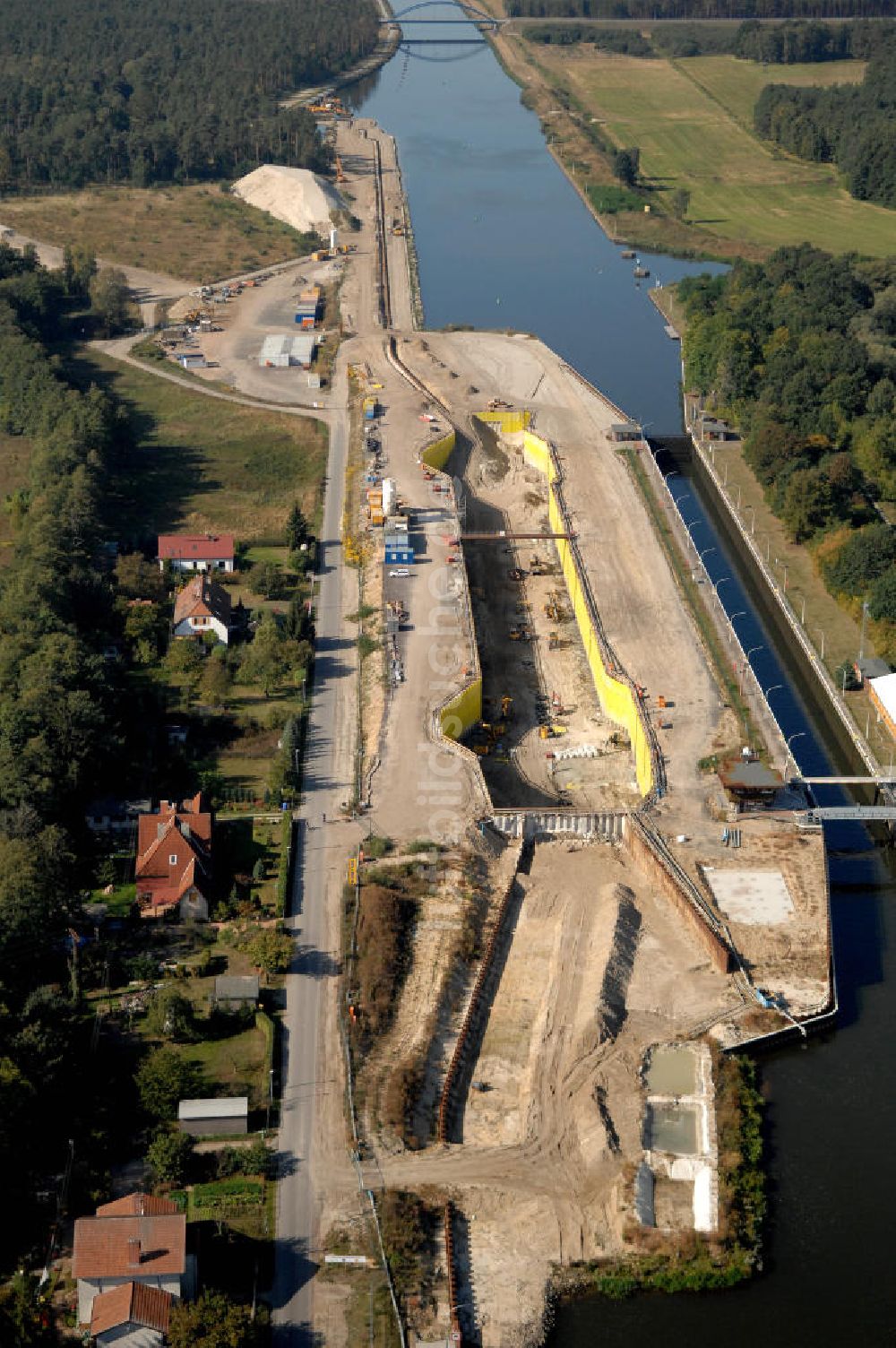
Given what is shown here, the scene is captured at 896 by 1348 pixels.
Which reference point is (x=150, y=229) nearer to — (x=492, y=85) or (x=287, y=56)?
(x=287, y=56)

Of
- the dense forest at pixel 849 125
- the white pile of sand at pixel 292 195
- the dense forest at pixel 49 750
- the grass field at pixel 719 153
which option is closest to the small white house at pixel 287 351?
the dense forest at pixel 49 750

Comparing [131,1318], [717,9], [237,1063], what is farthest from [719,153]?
[131,1318]

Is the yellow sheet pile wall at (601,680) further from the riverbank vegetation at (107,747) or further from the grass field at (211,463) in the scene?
the grass field at (211,463)

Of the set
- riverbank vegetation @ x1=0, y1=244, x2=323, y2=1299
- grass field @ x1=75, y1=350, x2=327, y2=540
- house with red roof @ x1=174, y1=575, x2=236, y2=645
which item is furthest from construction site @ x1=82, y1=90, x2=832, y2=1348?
house with red roof @ x1=174, y1=575, x2=236, y2=645

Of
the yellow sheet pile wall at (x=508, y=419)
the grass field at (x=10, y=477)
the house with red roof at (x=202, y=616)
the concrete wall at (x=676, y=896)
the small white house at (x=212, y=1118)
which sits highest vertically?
the yellow sheet pile wall at (x=508, y=419)

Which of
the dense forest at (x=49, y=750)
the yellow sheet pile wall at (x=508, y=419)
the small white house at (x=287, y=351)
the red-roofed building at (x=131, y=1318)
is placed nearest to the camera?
the red-roofed building at (x=131, y=1318)
